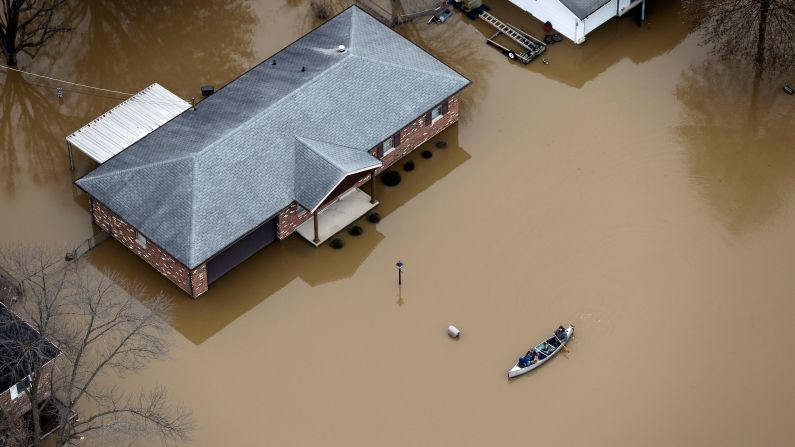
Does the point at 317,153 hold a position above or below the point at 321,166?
above

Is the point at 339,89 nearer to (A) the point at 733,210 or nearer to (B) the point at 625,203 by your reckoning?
(B) the point at 625,203

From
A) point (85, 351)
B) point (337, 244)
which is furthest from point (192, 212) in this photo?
point (85, 351)

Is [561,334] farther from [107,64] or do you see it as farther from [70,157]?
[107,64]

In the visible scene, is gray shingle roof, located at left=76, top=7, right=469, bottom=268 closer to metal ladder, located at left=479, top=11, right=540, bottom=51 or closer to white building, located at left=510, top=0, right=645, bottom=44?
metal ladder, located at left=479, top=11, right=540, bottom=51

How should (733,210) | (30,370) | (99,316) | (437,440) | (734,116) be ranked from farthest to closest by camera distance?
(734,116)
(733,210)
(99,316)
(437,440)
(30,370)

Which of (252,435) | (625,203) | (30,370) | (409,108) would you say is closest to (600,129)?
(625,203)

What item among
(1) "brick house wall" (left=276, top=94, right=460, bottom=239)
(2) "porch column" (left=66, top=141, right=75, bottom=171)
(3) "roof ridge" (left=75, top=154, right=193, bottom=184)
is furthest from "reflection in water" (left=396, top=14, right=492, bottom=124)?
(2) "porch column" (left=66, top=141, right=75, bottom=171)
